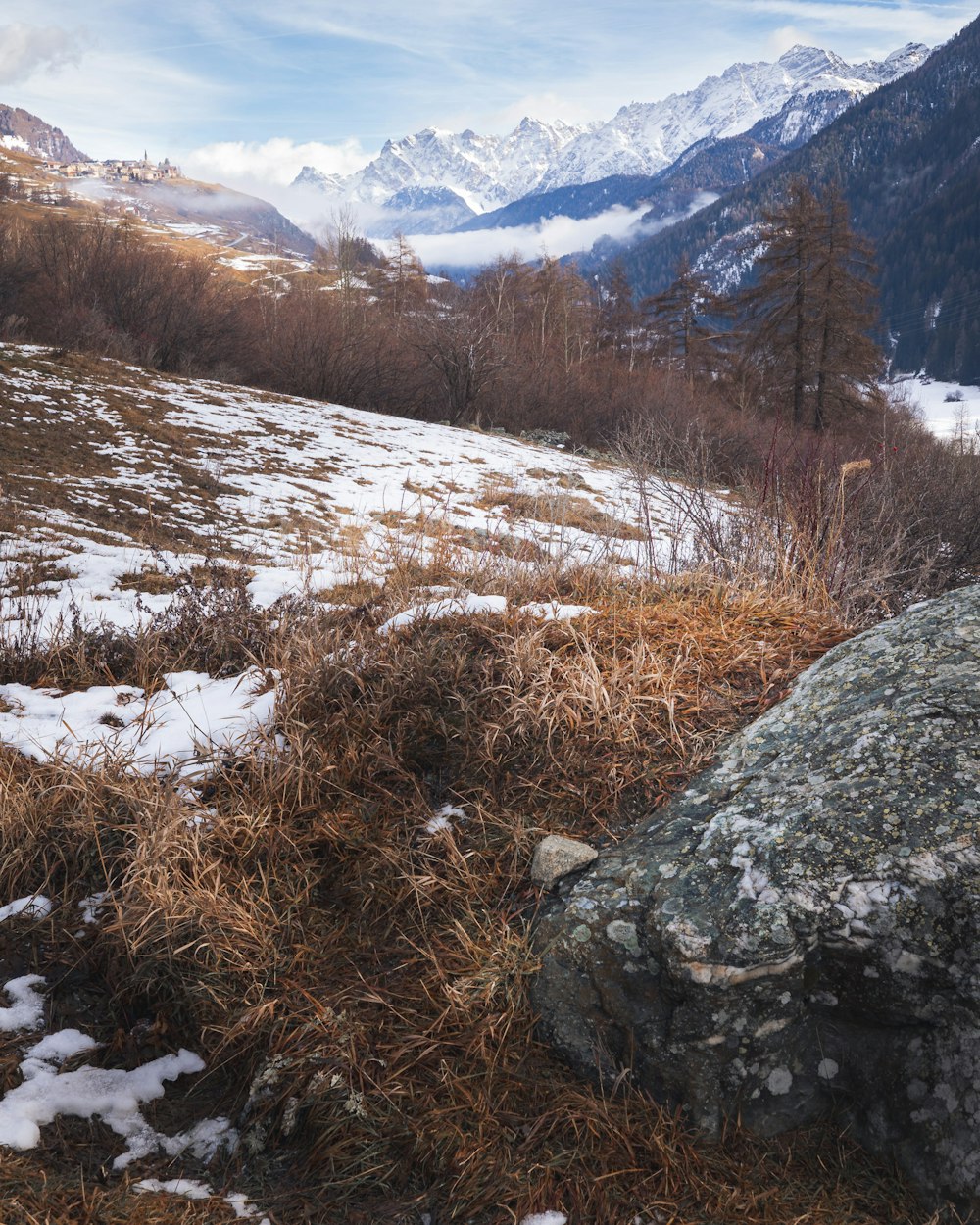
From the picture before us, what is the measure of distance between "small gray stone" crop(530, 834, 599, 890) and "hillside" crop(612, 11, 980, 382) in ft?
358

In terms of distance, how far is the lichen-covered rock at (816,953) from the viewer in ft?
4.84

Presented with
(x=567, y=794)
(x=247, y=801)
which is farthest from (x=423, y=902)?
(x=247, y=801)

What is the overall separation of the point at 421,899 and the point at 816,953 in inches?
40.9

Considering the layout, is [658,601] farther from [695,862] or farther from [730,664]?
[695,862]

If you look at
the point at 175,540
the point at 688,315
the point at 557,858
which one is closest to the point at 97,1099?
the point at 557,858

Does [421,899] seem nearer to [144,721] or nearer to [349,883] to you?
[349,883]

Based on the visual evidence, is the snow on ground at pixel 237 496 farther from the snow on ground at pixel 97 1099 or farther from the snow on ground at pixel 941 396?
the snow on ground at pixel 941 396

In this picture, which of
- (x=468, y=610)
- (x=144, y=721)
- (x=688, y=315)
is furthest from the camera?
(x=688, y=315)

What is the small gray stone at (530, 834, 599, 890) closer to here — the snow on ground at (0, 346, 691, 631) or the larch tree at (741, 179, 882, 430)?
the snow on ground at (0, 346, 691, 631)

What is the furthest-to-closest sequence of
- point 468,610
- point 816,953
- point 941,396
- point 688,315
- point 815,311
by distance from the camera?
point 941,396, point 688,315, point 815,311, point 468,610, point 816,953

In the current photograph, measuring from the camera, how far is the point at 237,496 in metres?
8.82

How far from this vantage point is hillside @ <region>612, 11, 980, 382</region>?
10869 cm

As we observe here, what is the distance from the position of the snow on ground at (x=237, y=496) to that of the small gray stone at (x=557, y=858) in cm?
186

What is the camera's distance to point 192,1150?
5.15 ft
